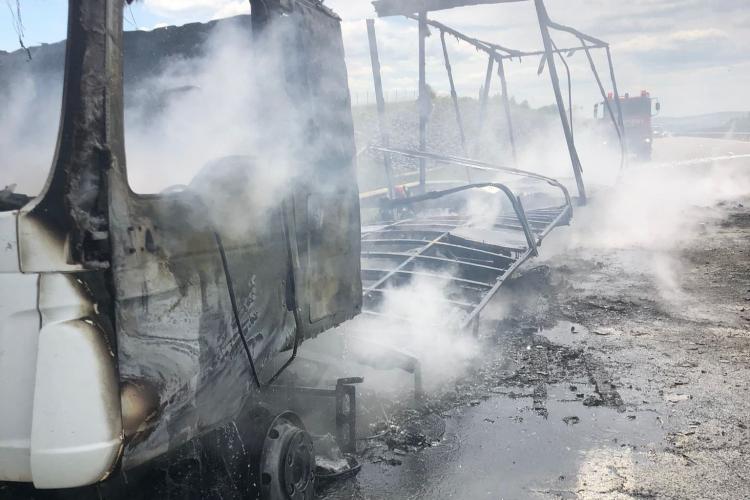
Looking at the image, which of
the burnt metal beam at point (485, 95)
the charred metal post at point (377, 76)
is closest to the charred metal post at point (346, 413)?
the charred metal post at point (377, 76)

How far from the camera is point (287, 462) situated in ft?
9.09

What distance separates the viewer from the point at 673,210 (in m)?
14.0

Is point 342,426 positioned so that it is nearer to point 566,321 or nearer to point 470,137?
point 566,321

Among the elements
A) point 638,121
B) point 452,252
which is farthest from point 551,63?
point 638,121

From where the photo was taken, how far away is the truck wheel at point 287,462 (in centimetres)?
266

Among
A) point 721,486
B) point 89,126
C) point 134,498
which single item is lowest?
point 721,486

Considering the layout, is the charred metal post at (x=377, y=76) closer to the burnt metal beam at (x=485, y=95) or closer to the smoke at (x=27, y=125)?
the burnt metal beam at (x=485, y=95)

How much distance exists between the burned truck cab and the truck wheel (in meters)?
0.03

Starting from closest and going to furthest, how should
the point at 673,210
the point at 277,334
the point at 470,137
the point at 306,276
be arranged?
1. the point at 277,334
2. the point at 306,276
3. the point at 673,210
4. the point at 470,137

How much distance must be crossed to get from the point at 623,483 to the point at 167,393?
8.85ft

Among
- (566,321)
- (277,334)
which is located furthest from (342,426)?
(566,321)

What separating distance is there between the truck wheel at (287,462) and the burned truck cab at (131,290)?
34 mm

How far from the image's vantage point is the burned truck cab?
175 cm

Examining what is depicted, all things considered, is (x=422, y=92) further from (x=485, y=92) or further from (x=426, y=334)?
(x=426, y=334)
